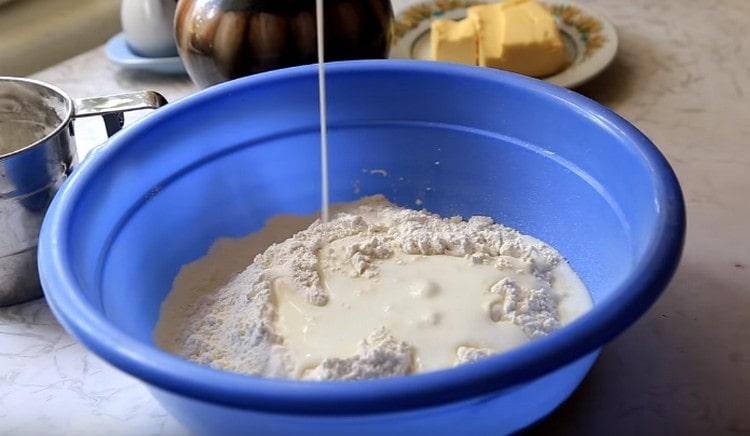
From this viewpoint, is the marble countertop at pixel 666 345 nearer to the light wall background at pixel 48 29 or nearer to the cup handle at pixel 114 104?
the cup handle at pixel 114 104

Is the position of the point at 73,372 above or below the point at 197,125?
below

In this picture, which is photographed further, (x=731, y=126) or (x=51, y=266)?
(x=731, y=126)

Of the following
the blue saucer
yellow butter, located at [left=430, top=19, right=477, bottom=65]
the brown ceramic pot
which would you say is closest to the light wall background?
the blue saucer

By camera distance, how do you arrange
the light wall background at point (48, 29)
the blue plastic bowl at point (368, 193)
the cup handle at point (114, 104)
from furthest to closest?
the light wall background at point (48, 29)
the cup handle at point (114, 104)
the blue plastic bowl at point (368, 193)

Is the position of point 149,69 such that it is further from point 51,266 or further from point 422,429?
point 422,429

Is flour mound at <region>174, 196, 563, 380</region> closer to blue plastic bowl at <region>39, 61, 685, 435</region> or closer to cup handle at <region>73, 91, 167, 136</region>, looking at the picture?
blue plastic bowl at <region>39, 61, 685, 435</region>

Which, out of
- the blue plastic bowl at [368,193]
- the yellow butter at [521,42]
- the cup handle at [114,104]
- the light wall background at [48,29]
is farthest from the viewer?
the light wall background at [48,29]

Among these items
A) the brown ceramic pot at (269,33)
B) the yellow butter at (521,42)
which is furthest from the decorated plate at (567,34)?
the brown ceramic pot at (269,33)

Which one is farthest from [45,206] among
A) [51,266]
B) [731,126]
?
[731,126]
